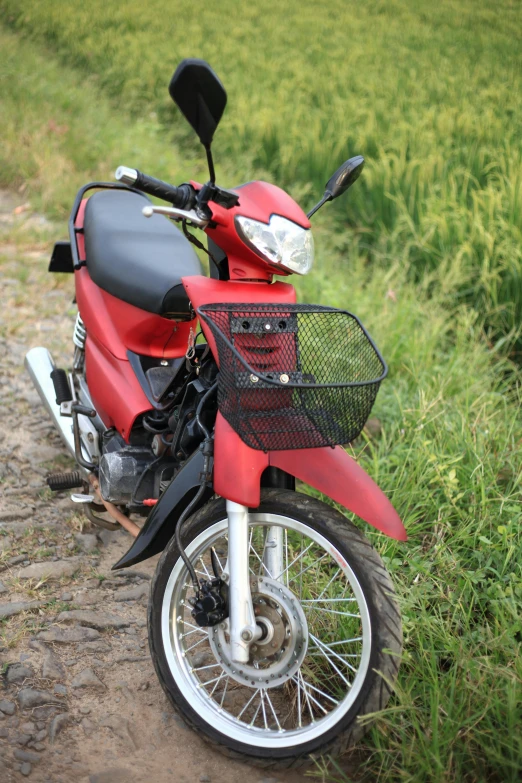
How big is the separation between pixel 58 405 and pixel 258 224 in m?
1.50

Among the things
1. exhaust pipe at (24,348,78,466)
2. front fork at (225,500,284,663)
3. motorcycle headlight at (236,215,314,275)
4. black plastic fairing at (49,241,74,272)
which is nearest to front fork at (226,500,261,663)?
front fork at (225,500,284,663)

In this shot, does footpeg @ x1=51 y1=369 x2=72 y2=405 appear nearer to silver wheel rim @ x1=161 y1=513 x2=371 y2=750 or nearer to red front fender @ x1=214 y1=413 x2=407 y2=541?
silver wheel rim @ x1=161 y1=513 x2=371 y2=750

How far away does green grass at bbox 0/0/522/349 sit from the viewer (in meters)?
4.38

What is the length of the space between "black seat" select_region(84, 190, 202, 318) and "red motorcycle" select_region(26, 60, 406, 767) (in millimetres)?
41

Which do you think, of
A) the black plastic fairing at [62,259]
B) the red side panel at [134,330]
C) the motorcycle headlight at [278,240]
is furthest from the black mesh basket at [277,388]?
the black plastic fairing at [62,259]

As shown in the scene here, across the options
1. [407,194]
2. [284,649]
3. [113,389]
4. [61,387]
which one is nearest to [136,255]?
[113,389]

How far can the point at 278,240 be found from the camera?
70.7 inches

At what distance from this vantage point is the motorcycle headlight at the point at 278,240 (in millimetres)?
1771

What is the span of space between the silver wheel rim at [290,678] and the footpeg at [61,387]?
1.08m

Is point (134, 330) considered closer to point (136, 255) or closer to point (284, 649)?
point (136, 255)

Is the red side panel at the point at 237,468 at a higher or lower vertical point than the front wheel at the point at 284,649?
higher

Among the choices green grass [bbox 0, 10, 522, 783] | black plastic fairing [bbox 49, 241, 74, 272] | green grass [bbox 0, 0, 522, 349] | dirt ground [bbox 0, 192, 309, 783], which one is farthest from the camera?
green grass [bbox 0, 0, 522, 349]

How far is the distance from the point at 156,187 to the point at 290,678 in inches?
50.3

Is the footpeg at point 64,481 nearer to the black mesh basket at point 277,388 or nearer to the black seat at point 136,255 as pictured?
the black seat at point 136,255
